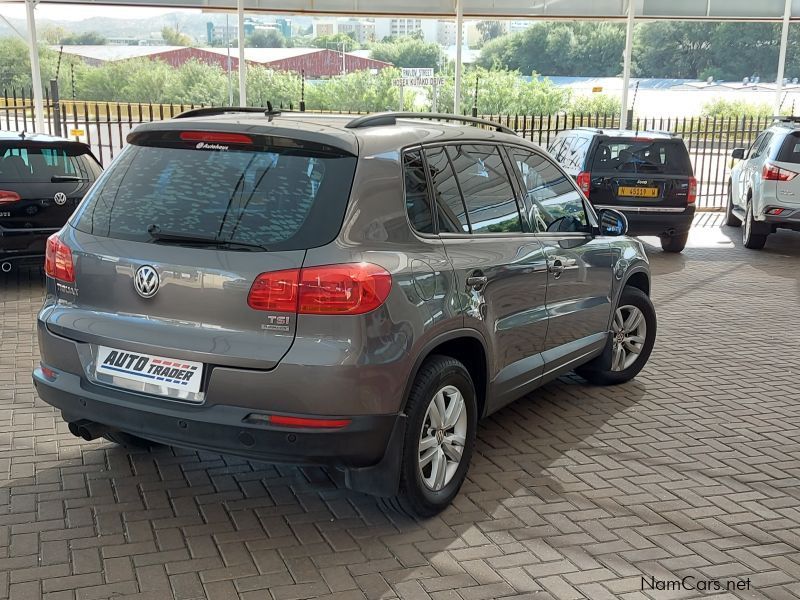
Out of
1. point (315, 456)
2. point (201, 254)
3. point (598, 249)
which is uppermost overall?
point (201, 254)

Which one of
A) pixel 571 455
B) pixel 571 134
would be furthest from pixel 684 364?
pixel 571 134

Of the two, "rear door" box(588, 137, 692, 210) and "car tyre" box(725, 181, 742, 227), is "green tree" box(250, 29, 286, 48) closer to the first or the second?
"car tyre" box(725, 181, 742, 227)

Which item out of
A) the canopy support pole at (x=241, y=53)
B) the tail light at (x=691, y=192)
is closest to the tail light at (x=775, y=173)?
the tail light at (x=691, y=192)

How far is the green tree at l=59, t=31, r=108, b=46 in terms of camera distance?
46438 millimetres

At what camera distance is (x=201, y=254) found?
3.58 meters

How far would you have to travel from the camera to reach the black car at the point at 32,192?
8703 mm

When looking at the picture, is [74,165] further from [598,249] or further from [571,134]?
[571,134]

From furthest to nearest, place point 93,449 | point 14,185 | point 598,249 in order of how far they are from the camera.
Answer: point 14,185
point 598,249
point 93,449

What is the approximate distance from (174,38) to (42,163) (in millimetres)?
41566

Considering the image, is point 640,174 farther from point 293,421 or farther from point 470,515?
point 293,421

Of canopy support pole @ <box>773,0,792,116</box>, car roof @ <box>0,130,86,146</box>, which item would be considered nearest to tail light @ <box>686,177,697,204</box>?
canopy support pole @ <box>773,0,792,116</box>

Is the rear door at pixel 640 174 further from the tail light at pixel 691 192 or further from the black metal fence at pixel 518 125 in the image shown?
the black metal fence at pixel 518 125

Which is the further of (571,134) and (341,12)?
(341,12)

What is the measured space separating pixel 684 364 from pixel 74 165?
6.38 meters
